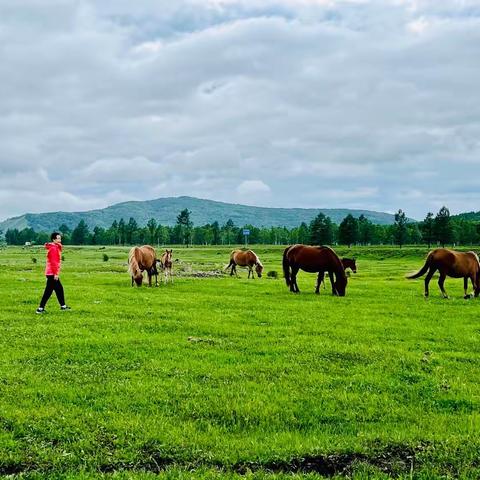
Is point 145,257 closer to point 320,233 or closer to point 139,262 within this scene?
point 139,262

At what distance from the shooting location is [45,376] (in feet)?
34.1

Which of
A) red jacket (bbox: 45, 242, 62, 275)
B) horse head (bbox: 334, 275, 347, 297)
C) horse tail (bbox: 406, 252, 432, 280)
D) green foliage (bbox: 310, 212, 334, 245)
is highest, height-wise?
green foliage (bbox: 310, 212, 334, 245)

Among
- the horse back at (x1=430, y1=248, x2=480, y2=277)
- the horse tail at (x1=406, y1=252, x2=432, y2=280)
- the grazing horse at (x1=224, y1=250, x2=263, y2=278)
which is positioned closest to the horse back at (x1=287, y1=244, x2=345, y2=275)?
the horse tail at (x1=406, y1=252, x2=432, y2=280)

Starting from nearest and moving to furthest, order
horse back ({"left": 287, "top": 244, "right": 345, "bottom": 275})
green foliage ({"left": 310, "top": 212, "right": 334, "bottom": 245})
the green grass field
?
1. the green grass field
2. horse back ({"left": 287, "top": 244, "right": 345, "bottom": 275})
3. green foliage ({"left": 310, "top": 212, "right": 334, "bottom": 245})

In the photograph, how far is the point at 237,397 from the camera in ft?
30.3

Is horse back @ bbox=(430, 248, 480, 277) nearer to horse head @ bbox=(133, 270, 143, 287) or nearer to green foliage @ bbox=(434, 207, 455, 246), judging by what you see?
horse head @ bbox=(133, 270, 143, 287)

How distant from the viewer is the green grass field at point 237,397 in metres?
6.96

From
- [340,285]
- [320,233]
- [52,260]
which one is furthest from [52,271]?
[320,233]

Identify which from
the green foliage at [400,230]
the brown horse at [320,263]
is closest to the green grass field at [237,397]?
the brown horse at [320,263]

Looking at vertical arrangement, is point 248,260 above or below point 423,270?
below

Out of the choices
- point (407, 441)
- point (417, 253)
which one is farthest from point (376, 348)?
point (417, 253)

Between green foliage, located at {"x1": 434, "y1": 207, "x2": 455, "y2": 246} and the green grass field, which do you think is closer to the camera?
the green grass field

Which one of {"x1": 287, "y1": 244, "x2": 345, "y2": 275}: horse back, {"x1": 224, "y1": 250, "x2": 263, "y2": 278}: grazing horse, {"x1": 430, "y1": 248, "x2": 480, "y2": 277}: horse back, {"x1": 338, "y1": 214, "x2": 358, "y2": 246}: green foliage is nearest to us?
{"x1": 430, "y1": 248, "x2": 480, "y2": 277}: horse back

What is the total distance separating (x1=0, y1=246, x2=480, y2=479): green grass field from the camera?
22.8ft
